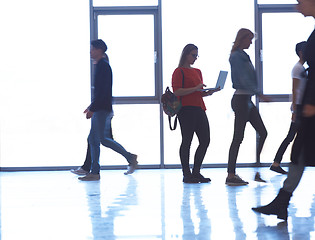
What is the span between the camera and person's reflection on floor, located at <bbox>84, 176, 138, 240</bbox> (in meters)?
3.03

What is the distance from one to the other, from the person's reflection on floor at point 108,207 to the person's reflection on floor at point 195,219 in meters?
0.40

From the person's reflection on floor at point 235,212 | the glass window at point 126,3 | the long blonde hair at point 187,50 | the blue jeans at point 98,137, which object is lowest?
the person's reflection on floor at point 235,212

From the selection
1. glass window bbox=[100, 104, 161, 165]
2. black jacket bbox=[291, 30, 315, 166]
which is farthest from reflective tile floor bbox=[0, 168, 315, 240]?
glass window bbox=[100, 104, 161, 165]

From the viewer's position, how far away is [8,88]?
22.2 ft

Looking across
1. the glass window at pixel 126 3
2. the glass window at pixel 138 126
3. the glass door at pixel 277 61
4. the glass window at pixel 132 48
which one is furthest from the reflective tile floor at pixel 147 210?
the glass window at pixel 126 3

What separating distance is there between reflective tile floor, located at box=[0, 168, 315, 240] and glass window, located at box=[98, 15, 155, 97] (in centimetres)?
141

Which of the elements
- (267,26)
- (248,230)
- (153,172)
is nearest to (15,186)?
(153,172)

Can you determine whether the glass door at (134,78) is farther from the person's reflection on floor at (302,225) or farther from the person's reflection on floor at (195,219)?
the person's reflection on floor at (302,225)

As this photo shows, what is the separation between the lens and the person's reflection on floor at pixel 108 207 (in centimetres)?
303

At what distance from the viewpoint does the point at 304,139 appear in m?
2.83

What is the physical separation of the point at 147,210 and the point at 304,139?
51.8 inches

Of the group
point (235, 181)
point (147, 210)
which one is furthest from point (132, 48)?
point (147, 210)

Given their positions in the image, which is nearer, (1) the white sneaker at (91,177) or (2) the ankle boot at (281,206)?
(2) the ankle boot at (281,206)

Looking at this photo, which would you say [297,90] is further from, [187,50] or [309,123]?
[187,50]
